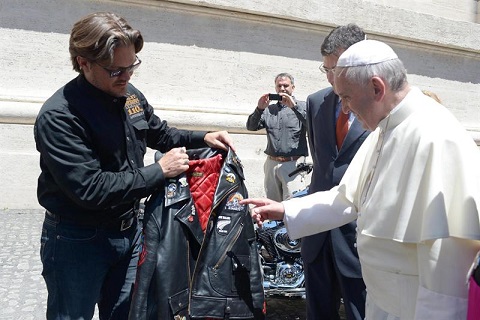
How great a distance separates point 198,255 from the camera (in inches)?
97.2

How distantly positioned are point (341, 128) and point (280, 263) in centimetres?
167

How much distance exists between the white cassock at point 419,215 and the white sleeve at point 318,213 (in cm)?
31

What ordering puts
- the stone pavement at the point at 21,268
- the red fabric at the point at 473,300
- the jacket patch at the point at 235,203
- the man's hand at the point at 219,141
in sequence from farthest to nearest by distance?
the stone pavement at the point at 21,268 → the man's hand at the point at 219,141 → the jacket patch at the point at 235,203 → the red fabric at the point at 473,300

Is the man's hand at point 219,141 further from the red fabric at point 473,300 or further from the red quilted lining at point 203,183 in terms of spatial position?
the red fabric at point 473,300

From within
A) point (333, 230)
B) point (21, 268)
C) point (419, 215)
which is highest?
point (419, 215)

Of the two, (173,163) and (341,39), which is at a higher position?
(341,39)

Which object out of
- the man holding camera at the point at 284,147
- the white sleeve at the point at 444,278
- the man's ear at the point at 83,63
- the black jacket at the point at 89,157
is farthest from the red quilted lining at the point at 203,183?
the man holding camera at the point at 284,147

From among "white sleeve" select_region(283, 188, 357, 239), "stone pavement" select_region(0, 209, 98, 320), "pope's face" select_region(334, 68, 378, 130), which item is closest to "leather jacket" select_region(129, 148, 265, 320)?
"white sleeve" select_region(283, 188, 357, 239)

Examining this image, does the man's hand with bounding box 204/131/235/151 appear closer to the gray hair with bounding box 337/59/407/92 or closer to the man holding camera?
the gray hair with bounding box 337/59/407/92

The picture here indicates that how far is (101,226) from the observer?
7.77 ft

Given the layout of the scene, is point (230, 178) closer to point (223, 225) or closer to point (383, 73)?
point (223, 225)

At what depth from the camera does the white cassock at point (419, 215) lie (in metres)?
1.64

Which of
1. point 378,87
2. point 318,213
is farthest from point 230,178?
point 378,87

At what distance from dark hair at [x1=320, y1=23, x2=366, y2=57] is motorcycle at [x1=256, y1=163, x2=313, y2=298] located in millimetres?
1616
